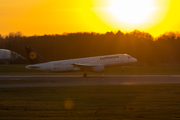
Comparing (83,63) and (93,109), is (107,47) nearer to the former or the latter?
(83,63)

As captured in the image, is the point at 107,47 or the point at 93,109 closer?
the point at 93,109

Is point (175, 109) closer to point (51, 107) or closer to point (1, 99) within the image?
point (51, 107)

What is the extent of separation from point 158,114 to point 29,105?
25.8ft

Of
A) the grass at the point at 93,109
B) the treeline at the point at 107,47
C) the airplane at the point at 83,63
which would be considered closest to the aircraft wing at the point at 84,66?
the airplane at the point at 83,63

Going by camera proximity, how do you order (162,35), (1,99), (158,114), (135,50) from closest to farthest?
(158,114), (1,99), (135,50), (162,35)

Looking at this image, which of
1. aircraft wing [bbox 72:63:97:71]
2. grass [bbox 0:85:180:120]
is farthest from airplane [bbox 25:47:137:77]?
grass [bbox 0:85:180:120]

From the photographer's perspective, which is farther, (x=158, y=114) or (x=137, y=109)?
(x=137, y=109)

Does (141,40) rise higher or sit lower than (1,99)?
higher

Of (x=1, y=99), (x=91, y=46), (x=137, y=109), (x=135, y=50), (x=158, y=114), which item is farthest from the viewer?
(x=91, y=46)

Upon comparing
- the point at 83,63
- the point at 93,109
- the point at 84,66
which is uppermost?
the point at 83,63

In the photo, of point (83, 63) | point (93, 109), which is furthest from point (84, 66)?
point (93, 109)

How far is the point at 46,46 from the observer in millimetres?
96875

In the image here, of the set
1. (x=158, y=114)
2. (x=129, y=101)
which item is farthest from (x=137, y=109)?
(x=129, y=101)

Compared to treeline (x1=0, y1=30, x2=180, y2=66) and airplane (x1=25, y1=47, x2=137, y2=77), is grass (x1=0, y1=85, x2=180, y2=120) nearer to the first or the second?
airplane (x1=25, y1=47, x2=137, y2=77)
